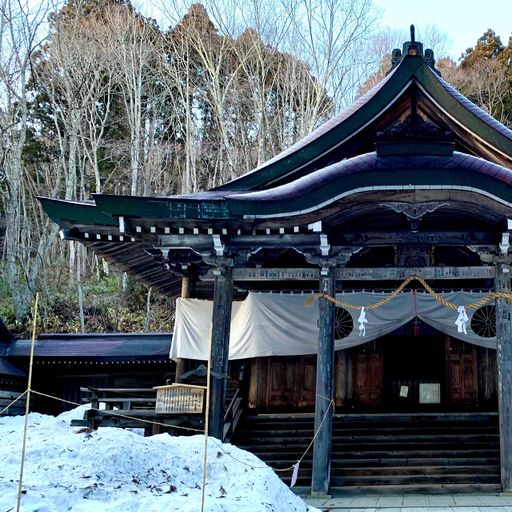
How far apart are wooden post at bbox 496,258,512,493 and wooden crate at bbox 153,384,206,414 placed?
14.5ft

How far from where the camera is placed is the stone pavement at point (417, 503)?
8297mm

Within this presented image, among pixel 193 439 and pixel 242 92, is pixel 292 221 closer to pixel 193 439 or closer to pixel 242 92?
pixel 193 439

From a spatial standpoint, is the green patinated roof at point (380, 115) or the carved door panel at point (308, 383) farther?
the carved door panel at point (308, 383)

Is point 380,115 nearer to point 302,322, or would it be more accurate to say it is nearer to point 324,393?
point 302,322

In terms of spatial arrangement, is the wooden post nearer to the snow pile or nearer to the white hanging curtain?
the white hanging curtain

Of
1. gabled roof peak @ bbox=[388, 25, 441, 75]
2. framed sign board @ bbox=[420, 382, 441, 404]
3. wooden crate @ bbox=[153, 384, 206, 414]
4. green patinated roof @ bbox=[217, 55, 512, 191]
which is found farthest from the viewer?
framed sign board @ bbox=[420, 382, 441, 404]

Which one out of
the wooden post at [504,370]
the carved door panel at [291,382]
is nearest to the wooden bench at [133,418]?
the carved door panel at [291,382]

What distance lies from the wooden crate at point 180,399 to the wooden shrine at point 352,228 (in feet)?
0.89

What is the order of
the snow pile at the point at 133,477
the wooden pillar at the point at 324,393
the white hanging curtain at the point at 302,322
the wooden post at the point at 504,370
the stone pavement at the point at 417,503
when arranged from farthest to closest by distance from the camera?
the white hanging curtain at the point at 302,322 → the wooden pillar at the point at 324,393 → the wooden post at the point at 504,370 → the stone pavement at the point at 417,503 → the snow pile at the point at 133,477

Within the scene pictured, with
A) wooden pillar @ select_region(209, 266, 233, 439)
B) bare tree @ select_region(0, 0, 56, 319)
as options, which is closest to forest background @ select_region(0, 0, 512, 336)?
bare tree @ select_region(0, 0, 56, 319)

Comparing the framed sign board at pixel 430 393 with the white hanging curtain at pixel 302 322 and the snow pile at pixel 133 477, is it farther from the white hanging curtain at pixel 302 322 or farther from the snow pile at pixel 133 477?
the snow pile at pixel 133 477

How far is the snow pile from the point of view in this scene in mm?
6312

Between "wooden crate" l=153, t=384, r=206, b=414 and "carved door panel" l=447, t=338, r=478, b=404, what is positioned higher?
"carved door panel" l=447, t=338, r=478, b=404

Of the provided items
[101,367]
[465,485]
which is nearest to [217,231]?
[465,485]
